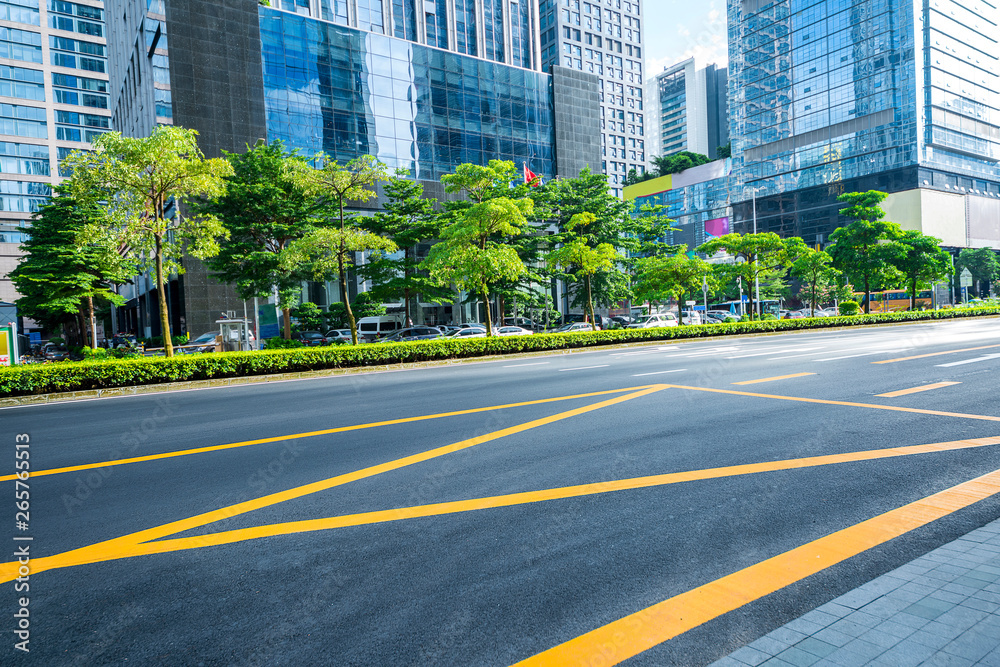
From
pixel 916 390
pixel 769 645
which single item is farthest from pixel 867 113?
pixel 769 645

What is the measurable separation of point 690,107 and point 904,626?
535 ft

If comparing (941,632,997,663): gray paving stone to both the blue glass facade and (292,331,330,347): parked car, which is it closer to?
(292,331,330,347): parked car

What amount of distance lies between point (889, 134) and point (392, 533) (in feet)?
283

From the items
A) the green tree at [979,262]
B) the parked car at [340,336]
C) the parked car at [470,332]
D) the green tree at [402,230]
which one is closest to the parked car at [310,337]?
the parked car at [340,336]

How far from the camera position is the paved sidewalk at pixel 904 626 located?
95.2 inches

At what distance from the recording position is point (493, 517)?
4.30 meters

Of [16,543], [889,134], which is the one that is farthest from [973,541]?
[889,134]

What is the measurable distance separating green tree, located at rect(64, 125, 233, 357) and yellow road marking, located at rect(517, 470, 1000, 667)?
54.3 feet

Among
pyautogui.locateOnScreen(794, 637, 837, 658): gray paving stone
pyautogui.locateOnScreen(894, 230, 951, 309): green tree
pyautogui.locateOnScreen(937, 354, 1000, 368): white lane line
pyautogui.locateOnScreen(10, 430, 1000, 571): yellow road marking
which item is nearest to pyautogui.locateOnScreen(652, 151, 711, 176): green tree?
pyautogui.locateOnScreen(894, 230, 951, 309): green tree

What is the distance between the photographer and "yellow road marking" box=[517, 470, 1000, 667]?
262 centimetres

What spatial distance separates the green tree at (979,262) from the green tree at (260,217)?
76871 millimetres

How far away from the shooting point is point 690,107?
Answer: 14625cm

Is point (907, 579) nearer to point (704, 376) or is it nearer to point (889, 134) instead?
point (704, 376)

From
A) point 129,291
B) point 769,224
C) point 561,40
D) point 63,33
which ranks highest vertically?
point 561,40
